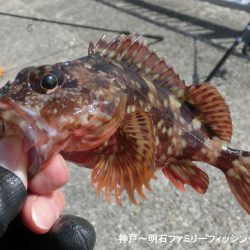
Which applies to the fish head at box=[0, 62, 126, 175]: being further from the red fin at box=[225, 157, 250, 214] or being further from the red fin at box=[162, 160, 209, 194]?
the red fin at box=[225, 157, 250, 214]

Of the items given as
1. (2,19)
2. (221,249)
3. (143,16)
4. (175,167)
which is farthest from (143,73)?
(2,19)

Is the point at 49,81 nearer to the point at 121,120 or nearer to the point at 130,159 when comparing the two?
the point at 121,120

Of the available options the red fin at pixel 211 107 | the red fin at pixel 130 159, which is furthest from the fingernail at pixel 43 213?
the red fin at pixel 211 107

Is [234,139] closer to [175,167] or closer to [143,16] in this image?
[175,167]

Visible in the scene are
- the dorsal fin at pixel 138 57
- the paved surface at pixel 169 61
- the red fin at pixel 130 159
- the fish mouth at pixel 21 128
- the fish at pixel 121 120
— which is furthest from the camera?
the paved surface at pixel 169 61

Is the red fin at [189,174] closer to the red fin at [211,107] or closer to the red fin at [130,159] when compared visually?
the red fin at [211,107]

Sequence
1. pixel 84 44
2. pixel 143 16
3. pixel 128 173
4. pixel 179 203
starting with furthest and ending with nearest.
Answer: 1. pixel 143 16
2. pixel 84 44
3. pixel 179 203
4. pixel 128 173

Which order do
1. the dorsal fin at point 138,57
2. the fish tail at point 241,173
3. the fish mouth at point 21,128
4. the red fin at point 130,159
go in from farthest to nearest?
the fish tail at point 241,173 → the dorsal fin at point 138,57 → the red fin at point 130,159 → the fish mouth at point 21,128
